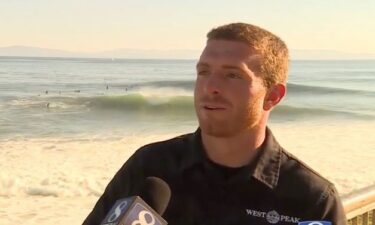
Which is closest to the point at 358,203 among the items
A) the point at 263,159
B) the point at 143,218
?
the point at 263,159

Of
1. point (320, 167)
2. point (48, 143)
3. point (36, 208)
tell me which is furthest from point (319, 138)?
point (36, 208)

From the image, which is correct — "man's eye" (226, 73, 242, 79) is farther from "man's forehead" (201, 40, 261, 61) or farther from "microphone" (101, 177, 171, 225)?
"microphone" (101, 177, 171, 225)

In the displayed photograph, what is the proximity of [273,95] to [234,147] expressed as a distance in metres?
0.28

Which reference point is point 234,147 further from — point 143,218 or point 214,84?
point 143,218

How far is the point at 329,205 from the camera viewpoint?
2.20 m

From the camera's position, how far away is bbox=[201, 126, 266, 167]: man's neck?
2.24 meters

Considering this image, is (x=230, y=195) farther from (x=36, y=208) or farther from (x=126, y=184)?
(x=36, y=208)

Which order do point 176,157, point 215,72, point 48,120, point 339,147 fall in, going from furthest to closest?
point 48,120
point 339,147
point 176,157
point 215,72

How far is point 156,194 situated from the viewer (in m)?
2.02

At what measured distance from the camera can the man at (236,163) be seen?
214 centimetres

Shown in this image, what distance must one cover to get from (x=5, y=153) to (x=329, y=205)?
49.9 feet

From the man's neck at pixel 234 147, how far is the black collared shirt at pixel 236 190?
0.10ft

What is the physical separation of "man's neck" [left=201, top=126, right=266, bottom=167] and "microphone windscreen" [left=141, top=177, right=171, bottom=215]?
25cm

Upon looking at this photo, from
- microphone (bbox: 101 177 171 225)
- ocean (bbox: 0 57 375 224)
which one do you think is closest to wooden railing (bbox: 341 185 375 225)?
microphone (bbox: 101 177 171 225)
